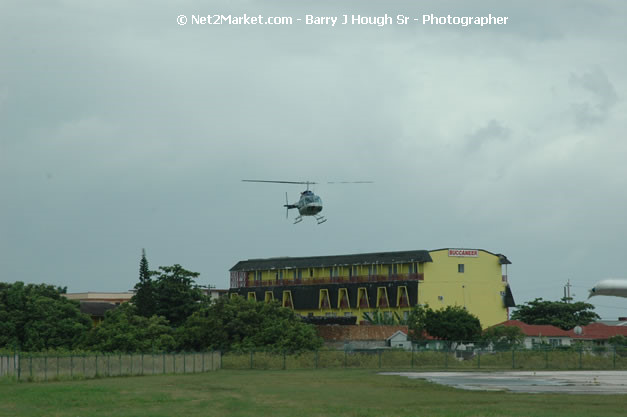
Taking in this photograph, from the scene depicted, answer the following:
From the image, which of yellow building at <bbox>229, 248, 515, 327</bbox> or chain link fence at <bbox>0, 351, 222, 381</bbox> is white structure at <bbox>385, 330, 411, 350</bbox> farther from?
chain link fence at <bbox>0, 351, 222, 381</bbox>

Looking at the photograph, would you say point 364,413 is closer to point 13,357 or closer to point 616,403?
point 616,403

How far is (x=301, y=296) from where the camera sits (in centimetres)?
14575

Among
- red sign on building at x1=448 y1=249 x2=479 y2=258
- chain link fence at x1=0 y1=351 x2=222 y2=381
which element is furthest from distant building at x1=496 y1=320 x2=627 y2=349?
chain link fence at x1=0 y1=351 x2=222 y2=381

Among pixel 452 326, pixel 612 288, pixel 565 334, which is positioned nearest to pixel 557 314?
pixel 565 334

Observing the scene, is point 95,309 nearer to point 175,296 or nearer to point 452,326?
point 175,296

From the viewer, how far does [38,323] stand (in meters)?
105

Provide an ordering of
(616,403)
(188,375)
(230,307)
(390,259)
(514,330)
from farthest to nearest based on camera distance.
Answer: (390,259) → (514,330) → (230,307) → (188,375) → (616,403)

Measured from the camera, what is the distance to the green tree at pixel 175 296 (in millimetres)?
115500

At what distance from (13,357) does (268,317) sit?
36.3m

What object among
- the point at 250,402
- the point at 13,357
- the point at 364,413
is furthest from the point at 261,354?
the point at 364,413

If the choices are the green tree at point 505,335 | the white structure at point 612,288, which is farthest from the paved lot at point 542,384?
the green tree at point 505,335

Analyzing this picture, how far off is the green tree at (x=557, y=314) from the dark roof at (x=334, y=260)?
22043 millimetres

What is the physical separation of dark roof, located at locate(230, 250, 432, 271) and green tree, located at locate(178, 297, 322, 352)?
38.1 metres

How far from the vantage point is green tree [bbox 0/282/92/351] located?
104m
